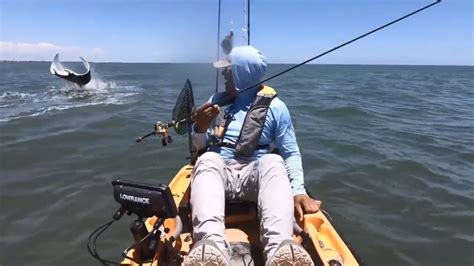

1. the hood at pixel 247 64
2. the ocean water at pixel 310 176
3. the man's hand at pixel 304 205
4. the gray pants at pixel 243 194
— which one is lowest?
the ocean water at pixel 310 176

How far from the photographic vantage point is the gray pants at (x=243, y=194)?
133 inches

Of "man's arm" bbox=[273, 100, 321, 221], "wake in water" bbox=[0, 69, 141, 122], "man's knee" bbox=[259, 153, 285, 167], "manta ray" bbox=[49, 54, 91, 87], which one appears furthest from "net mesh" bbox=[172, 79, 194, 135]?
"manta ray" bbox=[49, 54, 91, 87]

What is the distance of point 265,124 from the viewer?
4.41 meters

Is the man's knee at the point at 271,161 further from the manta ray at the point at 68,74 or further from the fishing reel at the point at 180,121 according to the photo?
the manta ray at the point at 68,74

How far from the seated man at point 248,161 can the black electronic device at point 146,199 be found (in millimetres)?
255

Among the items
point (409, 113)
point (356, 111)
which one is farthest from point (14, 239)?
point (409, 113)

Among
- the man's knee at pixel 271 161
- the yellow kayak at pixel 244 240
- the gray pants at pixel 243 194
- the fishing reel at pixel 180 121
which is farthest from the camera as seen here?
the fishing reel at pixel 180 121

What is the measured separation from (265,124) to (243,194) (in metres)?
0.75

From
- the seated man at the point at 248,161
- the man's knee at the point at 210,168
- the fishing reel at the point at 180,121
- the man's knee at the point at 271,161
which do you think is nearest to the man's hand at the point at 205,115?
the seated man at the point at 248,161

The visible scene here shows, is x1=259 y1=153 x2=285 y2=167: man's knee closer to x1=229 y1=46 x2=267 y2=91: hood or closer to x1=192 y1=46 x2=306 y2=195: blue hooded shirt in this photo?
x1=192 y1=46 x2=306 y2=195: blue hooded shirt

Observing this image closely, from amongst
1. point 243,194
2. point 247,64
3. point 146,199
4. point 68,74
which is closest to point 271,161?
point 243,194

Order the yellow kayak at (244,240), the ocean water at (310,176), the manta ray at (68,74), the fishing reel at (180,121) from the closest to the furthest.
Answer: the yellow kayak at (244,240) → the fishing reel at (180,121) → the ocean water at (310,176) → the manta ray at (68,74)

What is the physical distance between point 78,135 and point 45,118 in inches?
139

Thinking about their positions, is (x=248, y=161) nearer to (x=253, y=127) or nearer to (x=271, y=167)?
(x=253, y=127)
